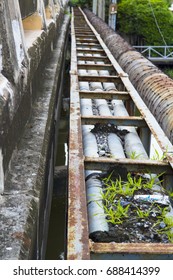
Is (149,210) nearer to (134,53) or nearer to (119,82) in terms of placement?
(119,82)

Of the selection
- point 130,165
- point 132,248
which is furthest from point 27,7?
point 132,248

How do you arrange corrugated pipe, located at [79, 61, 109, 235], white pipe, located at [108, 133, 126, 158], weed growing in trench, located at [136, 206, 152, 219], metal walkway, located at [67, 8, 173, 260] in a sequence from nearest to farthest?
metal walkway, located at [67, 8, 173, 260], corrugated pipe, located at [79, 61, 109, 235], weed growing in trench, located at [136, 206, 152, 219], white pipe, located at [108, 133, 126, 158]

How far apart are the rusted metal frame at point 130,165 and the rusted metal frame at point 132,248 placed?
0.94 m

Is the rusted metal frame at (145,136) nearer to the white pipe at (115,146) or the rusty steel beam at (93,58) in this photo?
the white pipe at (115,146)

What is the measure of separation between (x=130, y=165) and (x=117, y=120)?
1128 millimetres

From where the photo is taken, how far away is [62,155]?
926 centimetres

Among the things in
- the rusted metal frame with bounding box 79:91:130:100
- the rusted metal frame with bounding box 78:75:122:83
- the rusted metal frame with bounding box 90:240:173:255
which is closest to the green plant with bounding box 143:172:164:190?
the rusted metal frame with bounding box 90:240:173:255

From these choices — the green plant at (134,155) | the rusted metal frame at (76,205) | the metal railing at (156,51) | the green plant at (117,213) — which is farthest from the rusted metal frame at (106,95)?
the metal railing at (156,51)

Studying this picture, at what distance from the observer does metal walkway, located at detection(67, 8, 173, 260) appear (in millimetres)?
2031

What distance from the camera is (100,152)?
3.57 meters

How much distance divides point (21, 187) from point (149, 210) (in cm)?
76

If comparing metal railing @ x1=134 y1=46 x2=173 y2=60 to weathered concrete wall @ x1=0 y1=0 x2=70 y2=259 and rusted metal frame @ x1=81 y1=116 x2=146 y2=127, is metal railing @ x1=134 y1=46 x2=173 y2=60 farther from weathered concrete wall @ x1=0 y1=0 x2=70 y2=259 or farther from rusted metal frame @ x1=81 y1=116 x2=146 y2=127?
weathered concrete wall @ x1=0 y1=0 x2=70 y2=259

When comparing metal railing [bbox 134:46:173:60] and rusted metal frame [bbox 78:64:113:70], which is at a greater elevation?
rusted metal frame [bbox 78:64:113:70]

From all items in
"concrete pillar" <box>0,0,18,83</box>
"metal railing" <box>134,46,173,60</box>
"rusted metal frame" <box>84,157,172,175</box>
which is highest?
"concrete pillar" <box>0,0,18,83</box>
